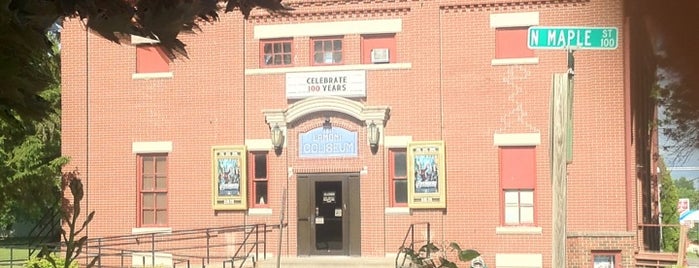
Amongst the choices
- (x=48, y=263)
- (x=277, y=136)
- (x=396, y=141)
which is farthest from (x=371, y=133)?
(x=48, y=263)

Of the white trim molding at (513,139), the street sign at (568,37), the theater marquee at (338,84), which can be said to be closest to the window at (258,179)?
the theater marquee at (338,84)

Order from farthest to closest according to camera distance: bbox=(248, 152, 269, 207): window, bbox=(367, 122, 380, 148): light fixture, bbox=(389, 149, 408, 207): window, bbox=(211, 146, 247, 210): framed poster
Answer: bbox=(248, 152, 269, 207): window → bbox=(211, 146, 247, 210): framed poster → bbox=(389, 149, 408, 207): window → bbox=(367, 122, 380, 148): light fixture

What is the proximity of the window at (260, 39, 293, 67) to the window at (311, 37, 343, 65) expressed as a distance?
0.54 m

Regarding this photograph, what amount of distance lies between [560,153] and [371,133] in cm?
1368

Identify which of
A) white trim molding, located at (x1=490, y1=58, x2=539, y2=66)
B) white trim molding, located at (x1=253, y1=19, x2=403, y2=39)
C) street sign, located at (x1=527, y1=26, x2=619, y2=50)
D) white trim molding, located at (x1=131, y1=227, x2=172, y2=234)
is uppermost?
white trim molding, located at (x1=253, y1=19, x2=403, y2=39)

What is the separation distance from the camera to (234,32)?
64.3ft

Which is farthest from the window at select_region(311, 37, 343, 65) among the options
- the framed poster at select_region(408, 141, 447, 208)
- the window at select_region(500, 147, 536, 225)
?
the window at select_region(500, 147, 536, 225)

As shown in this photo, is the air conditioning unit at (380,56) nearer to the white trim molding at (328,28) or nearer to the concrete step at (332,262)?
the white trim molding at (328,28)

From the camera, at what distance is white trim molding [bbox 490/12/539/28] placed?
60.4 ft

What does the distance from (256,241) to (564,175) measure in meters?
14.2

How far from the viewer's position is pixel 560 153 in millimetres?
5086

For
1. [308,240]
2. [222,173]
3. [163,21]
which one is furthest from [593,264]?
[163,21]

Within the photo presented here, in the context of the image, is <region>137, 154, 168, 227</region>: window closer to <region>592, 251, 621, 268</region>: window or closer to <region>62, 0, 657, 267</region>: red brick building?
<region>62, 0, 657, 267</region>: red brick building

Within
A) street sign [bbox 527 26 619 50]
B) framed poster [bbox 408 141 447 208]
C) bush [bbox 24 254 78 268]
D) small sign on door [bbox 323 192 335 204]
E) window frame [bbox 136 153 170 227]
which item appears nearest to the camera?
bush [bbox 24 254 78 268]
